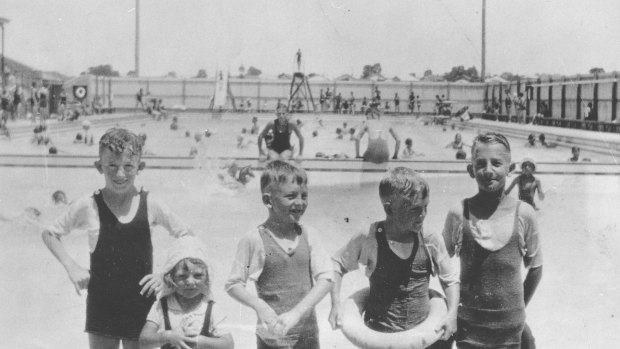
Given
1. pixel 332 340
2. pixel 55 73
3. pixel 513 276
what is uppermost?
pixel 55 73

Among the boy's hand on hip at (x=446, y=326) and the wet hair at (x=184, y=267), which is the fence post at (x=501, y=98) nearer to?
the boy's hand on hip at (x=446, y=326)

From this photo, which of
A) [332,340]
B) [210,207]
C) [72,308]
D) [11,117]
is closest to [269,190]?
[332,340]

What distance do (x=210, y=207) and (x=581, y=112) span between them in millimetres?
22411

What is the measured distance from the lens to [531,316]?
5000 mm

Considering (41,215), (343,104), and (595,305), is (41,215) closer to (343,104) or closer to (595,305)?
(595,305)

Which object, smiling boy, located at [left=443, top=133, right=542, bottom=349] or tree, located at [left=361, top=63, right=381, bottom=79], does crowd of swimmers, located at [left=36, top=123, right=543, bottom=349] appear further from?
tree, located at [left=361, top=63, right=381, bottom=79]

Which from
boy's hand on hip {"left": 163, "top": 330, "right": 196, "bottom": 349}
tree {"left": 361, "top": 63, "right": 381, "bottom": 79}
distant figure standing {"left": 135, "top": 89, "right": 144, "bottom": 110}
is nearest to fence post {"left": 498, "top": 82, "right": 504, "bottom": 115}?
tree {"left": 361, "top": 63, "right": 381, "bottom": 79}

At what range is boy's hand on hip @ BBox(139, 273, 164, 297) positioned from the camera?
324 centimetres

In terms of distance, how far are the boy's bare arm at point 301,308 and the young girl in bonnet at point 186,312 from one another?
0.90ft

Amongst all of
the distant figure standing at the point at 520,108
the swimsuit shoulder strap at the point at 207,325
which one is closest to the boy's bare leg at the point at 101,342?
the swimsuit shoulder strap at the point at 207,325

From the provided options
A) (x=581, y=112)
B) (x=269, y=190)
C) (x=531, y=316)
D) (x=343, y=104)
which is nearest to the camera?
(x=269, y=190)

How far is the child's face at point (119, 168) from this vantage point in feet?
11.1

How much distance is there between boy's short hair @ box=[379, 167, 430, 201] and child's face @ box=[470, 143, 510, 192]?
1.22 feet

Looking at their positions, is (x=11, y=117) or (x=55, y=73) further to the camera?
(x=55, y=73)
